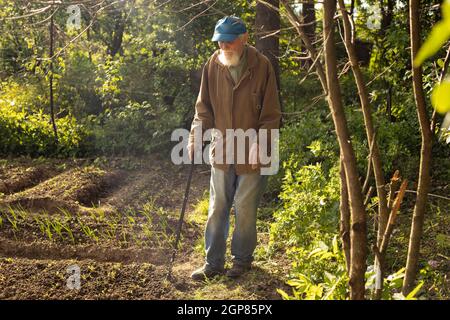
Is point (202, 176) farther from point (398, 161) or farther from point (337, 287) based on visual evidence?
point (337, 287)

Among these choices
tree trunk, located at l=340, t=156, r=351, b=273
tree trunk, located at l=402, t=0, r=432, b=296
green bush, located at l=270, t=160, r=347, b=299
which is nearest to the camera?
tree trunk, located at l=402, t=0, r=432, b=296

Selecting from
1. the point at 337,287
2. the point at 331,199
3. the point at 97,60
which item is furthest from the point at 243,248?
the point at 97,60

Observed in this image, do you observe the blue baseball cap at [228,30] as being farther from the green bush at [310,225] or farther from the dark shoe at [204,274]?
the dark shoe at [204,274]

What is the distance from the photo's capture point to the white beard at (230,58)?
14.5 feet

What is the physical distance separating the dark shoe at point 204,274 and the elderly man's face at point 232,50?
151 cm

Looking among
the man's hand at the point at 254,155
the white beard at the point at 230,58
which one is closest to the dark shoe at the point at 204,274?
the man's hand at the point at 254,155

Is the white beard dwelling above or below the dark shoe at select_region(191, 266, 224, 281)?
above

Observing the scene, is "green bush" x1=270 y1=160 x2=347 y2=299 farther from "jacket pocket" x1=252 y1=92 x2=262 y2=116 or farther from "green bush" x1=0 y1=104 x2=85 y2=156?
"green bush" x1=0 y1=104 x2=85 y2=156

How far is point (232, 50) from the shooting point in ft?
14.4

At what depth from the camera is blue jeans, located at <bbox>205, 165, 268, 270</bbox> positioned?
15.1 feet

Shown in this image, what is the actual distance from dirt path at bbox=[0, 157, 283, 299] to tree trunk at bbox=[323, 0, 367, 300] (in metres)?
1.47

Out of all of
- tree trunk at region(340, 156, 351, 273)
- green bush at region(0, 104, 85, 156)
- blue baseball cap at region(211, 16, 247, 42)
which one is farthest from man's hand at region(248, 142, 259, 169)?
green bush at region(0, 104, 85, 156)

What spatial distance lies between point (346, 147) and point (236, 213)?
1.98 metres
